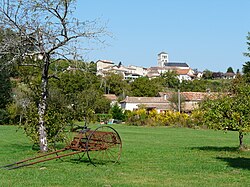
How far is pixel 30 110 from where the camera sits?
18688 millimetres

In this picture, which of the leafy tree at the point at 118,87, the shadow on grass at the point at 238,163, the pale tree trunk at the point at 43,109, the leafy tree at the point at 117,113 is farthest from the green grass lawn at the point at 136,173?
the leafy tree at the point at 118,87

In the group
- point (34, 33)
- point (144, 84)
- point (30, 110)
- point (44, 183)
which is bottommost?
point (44, 183)

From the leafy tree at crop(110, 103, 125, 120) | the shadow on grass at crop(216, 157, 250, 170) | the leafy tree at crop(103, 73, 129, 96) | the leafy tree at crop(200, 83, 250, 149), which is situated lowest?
the shadow on grass at crop(216, 157, 250, 170)

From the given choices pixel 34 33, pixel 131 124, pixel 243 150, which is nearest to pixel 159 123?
pixel 131 124

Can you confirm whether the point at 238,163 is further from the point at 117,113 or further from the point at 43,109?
the point at 117,113

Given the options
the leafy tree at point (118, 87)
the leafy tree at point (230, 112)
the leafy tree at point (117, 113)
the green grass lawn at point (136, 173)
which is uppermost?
the leafy tree at point (118, 87)

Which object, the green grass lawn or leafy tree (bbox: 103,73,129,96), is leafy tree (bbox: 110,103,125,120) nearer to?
leafy tree (bbox: 103,73,129,96)

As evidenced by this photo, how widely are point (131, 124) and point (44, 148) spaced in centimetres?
4418

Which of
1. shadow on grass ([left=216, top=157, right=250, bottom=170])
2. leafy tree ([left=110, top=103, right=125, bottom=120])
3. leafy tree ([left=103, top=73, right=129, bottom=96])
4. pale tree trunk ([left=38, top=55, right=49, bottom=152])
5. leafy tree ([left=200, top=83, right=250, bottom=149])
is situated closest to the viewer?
shadow on grass ([left=216, top=157, right=250, bottom=170])

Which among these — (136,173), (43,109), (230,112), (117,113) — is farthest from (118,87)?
(136,173)

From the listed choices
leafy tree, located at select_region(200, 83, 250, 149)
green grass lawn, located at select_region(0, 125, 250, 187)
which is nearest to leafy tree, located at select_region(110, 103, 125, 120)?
leafy tree, located at select_region(200, 83, 250, 149)

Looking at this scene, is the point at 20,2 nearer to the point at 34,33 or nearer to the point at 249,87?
the point at 34,33

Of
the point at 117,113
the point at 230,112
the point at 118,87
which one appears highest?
the point at 118,87

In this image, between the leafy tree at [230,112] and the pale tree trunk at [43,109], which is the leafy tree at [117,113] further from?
the pale tree trunk at [43,109]
